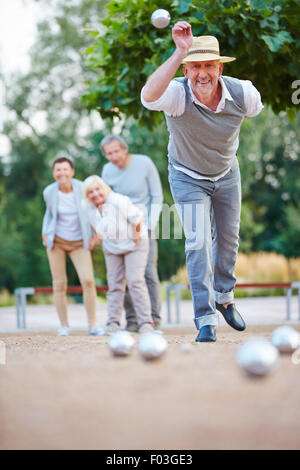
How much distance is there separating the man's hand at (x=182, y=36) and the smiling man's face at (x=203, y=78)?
0.31 meters

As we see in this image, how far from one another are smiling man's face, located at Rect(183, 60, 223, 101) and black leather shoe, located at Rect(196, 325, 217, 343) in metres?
1.41

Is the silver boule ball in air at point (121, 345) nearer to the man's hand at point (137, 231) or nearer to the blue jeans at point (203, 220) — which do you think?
the blue jeans at point (203, 220)

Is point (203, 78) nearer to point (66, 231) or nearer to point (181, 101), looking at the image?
point (181, 101)

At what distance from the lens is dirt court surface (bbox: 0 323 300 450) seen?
2.00 m

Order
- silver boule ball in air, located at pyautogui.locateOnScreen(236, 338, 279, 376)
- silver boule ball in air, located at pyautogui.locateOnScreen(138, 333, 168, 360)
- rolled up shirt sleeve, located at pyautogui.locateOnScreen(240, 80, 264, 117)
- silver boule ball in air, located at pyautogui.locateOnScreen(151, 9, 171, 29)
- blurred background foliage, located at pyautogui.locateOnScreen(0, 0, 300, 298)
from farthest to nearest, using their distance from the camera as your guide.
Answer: blurred background foliage, located at pyautogui.locateOnScreen(0, 0, 300, 298)
silver boule ball in air, located at pyautogui.locateOnScreen(151, 9, 171, 29)
rolled up shirt sleeve, located at pyautogui.locateOnScreen(240, 80, 264, 117)
silver boule ball in air, located at pyautogui.locateOnScreen(138, 333, 168, 360)
silver boule ball in air, located at pyautogui.locateOnScreen(236, 338, 279, 376)

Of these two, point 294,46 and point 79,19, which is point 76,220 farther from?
point 79,19

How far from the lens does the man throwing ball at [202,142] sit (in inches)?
150

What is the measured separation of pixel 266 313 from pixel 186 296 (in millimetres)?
4786

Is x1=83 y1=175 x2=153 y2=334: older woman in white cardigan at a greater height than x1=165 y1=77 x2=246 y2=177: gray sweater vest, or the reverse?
x1=165 y1=77 x2=246 y2=177: gray sweater vest

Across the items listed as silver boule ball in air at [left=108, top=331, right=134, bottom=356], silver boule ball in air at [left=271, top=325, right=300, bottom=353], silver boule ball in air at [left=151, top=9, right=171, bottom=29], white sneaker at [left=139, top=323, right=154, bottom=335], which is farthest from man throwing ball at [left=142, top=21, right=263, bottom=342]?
white sneaker at [left=139, top=323, right=154, bottom=335]

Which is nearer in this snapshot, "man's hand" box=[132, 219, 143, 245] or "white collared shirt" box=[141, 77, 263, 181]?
"white collared shirt" box=[141, 77, 263, 181]

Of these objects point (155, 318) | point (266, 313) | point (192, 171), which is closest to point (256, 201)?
point (266, 313)

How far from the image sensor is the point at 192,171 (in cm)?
407

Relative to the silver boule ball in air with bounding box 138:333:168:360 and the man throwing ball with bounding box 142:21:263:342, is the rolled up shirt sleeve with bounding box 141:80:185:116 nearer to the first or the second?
the man throwing ball with bounding box 142:21:263:342
